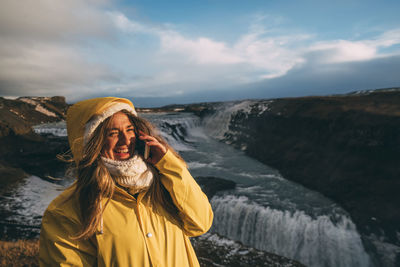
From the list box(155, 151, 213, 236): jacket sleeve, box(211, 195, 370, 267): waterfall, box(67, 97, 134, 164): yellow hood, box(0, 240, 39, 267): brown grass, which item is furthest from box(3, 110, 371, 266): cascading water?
box(67, 97, 134, 164): yellow hood

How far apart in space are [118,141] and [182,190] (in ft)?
2.37

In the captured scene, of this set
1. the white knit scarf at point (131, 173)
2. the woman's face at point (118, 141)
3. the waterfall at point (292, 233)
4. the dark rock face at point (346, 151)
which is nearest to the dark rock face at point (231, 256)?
the waterfall at point (292, 233)

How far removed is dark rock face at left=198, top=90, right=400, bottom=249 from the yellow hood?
31.8 feet

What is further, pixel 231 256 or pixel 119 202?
pixel 231 256

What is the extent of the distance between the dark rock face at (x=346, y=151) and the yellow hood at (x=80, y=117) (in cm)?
969

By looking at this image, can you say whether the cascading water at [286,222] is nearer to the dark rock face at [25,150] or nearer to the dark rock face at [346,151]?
the dark rock face at [346,151]

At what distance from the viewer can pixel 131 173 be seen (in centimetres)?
205

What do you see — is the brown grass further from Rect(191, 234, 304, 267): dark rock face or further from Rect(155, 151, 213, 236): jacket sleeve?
Rect(155, 151, 213, 236): jacket sleeve

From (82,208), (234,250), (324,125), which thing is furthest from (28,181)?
(324,125)

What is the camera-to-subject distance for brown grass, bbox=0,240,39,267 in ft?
17.3

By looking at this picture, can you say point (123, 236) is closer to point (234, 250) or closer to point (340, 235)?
point (234, 250)

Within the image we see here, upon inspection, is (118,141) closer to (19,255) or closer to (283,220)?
(19,255)

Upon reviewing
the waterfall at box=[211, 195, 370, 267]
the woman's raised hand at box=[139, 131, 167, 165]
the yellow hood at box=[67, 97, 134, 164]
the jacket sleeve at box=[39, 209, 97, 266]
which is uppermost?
the yellow hood at box=[67, 97, 134, 164]

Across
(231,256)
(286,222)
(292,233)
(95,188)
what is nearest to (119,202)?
(95,188)
